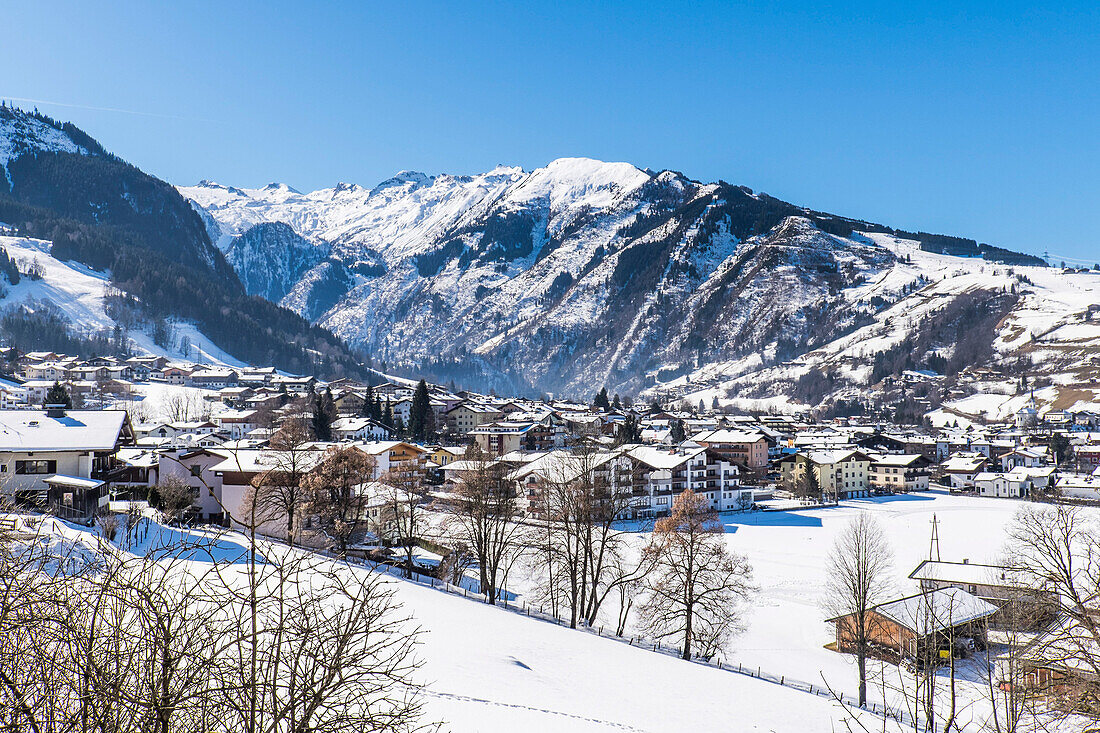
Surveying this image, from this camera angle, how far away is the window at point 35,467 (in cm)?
3681

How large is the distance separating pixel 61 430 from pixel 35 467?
119 inches

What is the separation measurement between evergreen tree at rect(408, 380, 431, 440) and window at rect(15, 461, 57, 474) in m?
64.4

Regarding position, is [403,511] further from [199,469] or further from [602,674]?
[602,674]

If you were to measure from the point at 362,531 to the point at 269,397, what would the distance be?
97884 millimetres

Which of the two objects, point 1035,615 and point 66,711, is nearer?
point 66,711

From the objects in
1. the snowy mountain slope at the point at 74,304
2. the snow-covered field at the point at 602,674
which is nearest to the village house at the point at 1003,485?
the snow-covered field at the point at 602,674

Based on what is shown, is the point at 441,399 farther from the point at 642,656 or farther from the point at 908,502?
the point at 642,656

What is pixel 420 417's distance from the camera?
106500mm

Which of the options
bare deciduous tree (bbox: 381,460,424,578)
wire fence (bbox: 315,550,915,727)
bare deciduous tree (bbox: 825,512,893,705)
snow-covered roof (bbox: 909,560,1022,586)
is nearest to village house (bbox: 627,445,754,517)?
bare deciduous tree (bbox: 381,460,424,578)

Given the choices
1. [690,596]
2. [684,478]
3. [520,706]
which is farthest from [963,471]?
[520,706]

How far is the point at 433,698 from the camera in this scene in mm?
14703

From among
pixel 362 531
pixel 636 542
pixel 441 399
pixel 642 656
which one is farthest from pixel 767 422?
pixel 642 656

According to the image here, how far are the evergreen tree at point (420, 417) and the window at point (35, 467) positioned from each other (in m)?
64.4

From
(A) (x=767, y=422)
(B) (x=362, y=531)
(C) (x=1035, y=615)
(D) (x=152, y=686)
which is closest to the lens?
(D) (x=152, y=686)
